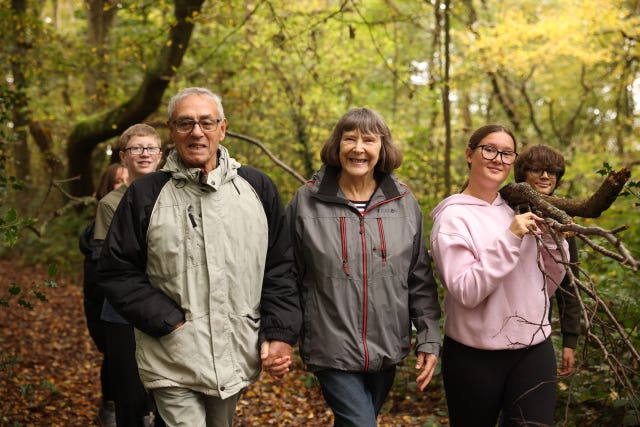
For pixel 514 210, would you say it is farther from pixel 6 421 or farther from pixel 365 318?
pixel 6 421

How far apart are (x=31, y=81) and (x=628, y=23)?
37.8ft

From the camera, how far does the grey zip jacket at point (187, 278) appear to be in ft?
8.79

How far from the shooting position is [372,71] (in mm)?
13461

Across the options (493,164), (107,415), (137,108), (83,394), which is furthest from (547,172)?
(137,108)

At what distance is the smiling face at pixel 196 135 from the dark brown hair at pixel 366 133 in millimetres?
655

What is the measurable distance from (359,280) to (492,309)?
666 millimetres

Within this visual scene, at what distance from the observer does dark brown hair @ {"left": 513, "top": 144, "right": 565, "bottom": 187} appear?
324cm

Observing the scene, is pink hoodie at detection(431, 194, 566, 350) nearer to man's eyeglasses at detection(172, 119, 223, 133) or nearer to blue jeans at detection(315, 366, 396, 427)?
blue jeans at detection(315, 366, 396, 427)

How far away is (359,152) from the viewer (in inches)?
120

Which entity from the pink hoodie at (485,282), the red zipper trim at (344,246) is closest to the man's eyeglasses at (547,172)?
the pink hoodie at (485,282)

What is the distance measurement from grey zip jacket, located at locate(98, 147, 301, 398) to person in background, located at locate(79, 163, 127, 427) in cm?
154

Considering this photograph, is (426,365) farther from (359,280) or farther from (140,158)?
→ (140,158)

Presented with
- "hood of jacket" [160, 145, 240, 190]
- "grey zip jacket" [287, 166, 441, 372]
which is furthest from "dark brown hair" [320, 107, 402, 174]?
"hood of jacket" [160, 145, 240, 190]

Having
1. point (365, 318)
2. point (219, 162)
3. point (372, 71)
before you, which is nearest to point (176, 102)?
point (219, 162)
